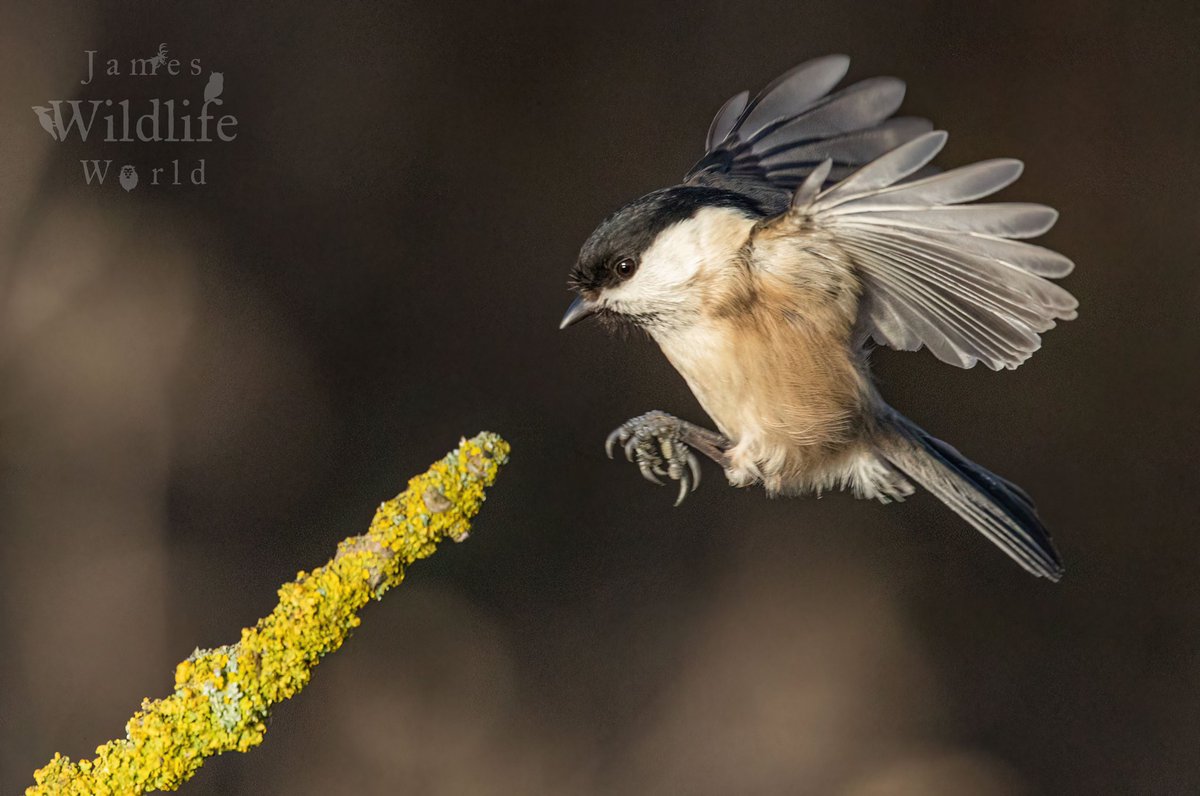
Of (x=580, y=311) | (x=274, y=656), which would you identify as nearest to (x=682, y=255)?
(x=580, y=311)

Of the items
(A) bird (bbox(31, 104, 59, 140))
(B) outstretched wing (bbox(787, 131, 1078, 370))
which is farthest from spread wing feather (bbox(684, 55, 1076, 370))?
(A) bird (bbox(31, 104, 59, 140))

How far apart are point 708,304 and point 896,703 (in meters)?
1.50

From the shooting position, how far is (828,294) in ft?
3.72

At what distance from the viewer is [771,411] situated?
1.21m

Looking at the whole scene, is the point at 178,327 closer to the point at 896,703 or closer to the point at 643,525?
the point at 643,525

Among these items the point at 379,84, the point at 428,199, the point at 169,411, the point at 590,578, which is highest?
the point at 379,84

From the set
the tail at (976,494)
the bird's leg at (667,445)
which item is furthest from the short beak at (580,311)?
the tail at (976,494)

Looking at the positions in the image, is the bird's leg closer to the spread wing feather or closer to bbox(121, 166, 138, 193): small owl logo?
the spread wing feather

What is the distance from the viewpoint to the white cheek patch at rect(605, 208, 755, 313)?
1108 mm

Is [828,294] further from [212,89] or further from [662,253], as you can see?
[212,89]

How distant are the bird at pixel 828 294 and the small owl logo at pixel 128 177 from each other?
48.2 inches

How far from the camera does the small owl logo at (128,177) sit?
79.9 inches

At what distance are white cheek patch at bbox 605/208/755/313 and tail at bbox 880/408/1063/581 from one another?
0.34 m

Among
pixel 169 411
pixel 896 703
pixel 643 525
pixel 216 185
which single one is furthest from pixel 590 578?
pixel 216 185
